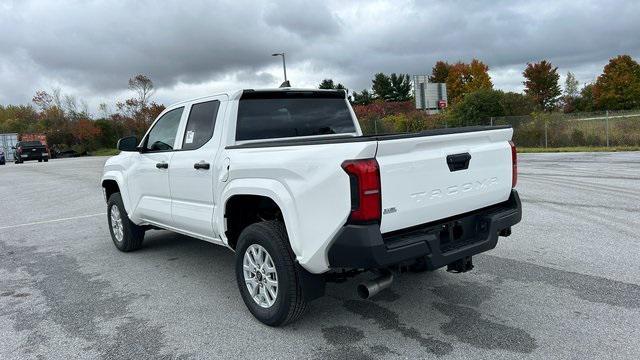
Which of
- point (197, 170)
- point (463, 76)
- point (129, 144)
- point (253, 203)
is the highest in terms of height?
point (463, 76)

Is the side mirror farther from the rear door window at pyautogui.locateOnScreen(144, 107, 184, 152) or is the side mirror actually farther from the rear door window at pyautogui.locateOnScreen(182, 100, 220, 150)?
the rear door window at pyautogui.locateOnScreen(182, 100, 220, 150)

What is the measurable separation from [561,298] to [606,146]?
66.3 feet

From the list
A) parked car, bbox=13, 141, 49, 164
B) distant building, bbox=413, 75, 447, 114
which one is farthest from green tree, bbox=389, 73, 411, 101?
parked car, bbox=13, 141, 49, 164

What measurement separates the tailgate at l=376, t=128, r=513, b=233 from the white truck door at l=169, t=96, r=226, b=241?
175 centimetres

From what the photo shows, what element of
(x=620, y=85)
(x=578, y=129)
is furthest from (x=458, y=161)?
(x=620, y=85)

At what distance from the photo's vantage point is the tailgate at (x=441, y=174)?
127 inches

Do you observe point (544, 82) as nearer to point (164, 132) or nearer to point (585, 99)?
point (585, 99)

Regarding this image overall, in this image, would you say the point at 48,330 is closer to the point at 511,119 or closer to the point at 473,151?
the point at 473,151

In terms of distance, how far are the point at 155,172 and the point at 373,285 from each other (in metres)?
3.00

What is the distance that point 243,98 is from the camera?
14.9 feet

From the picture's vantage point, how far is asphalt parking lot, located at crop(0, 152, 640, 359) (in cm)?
347

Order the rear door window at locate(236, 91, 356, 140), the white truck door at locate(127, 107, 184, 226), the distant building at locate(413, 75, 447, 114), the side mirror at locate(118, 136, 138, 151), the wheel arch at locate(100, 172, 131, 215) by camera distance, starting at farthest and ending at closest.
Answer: the distant building at locate(413, 75, 447, 114)
the wheel arch at locate(100, 172, 131, 215)
the side mirror at locate(118, 136, 138, 151)
the white truck door at locate(127, 107, 184, 226)
the rear door window at locate(236, 91, 356, 140)

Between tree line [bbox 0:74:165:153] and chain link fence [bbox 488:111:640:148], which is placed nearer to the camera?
chain link fence [bbox 488:111:640:148]

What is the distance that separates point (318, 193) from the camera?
10.7 ft
